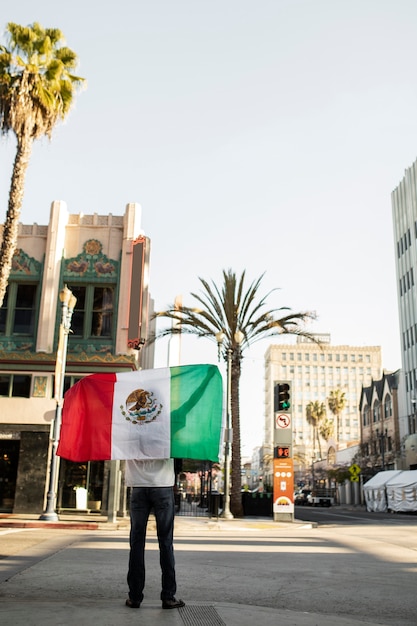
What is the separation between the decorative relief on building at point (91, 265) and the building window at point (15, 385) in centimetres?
433

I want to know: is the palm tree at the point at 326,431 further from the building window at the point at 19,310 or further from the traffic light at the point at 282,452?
the building window at the point at 19,310

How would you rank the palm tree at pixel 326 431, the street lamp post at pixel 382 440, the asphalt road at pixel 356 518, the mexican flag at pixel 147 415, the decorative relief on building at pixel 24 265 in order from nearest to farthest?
the mexican flag at pixel 147 415, the decorative relief on building at pixel 24 265, the asphalt road at pixel 356 518, the street lamp post at pixel 382 440, the palm tree at pixel 326 431

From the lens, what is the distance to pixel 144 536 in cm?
596

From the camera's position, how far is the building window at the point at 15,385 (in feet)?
79.6

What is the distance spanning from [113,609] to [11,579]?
239 cm

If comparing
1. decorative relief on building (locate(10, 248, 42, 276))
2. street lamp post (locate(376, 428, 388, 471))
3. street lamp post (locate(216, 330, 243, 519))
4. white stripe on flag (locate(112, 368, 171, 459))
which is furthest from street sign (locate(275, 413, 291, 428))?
street lamp post (locate(376, 428, 388, 471))

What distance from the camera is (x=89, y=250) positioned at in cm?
2592

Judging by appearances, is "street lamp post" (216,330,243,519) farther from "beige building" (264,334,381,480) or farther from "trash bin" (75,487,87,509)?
"beige building" (264,334,381,480)

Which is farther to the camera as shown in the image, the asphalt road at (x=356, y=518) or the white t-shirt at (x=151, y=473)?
the asphalt road at (x=356, y=518)

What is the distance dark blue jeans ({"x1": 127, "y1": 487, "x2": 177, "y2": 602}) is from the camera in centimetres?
573

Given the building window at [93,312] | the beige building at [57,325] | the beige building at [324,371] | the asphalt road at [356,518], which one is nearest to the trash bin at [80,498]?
the beige building at [57,325]

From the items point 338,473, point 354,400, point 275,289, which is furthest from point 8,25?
point 354,400

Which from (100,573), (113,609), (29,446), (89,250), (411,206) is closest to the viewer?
(113,609)

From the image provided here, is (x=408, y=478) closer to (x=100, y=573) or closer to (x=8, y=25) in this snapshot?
(x=8, y=25)
